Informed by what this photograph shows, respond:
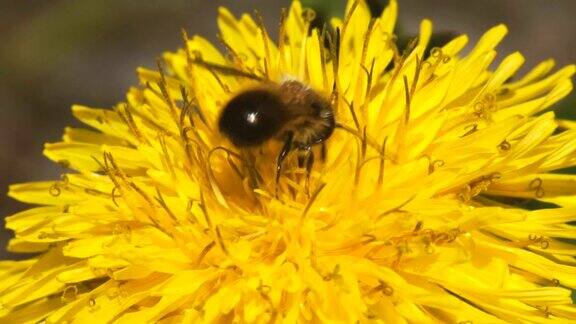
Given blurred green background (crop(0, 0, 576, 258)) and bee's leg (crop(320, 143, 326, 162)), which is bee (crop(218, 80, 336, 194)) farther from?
blurred green background (crop(0, 0, 576, 258))

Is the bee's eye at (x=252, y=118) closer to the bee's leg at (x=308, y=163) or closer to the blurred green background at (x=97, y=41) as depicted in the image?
the bee's leg at (x=308, y=163)

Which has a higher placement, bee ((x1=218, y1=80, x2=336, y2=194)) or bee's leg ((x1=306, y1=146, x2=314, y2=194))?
bee ((x1=218, y1=80, x2=336, y2=194))

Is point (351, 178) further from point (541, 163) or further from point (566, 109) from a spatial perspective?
point (566, 109)

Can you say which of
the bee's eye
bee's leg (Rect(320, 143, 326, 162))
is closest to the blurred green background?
bee's leg (Rect(320, 143, 326, 162))

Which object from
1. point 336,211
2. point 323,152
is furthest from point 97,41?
point 336,211

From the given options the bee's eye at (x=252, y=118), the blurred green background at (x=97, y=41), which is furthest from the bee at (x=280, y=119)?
the blurred green background at (x=97, y=41)

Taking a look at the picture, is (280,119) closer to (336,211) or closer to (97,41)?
(336,211)
